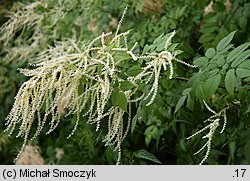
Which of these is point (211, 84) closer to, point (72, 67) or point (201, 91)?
point (201, 91)

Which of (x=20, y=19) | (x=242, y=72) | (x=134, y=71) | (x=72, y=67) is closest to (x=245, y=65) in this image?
(x=242, y=72)

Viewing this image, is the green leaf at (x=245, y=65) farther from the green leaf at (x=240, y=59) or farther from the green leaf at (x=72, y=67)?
the green leaf at (x=72, y=67)

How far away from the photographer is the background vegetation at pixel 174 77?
127 centimetres

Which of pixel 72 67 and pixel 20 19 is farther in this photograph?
pixel 20 19

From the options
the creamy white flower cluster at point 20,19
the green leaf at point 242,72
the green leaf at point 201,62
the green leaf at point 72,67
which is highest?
the creamy white flower cluster at point 20,19

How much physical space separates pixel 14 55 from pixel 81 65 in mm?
1601

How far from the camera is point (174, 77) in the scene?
1.25 metres

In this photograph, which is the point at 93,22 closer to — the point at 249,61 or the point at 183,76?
the point at 183,76

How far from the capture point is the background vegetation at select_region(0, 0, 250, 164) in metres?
1.27

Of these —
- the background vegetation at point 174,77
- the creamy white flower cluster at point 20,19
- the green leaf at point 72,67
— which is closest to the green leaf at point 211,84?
the background vegetation at point 174,77

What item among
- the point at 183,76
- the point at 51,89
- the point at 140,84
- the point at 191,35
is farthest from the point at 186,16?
the point at 51,89

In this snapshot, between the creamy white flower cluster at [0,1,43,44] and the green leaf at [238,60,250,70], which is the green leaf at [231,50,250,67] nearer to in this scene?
the green leaf at [238,60,250,70]

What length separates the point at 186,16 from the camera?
225cm

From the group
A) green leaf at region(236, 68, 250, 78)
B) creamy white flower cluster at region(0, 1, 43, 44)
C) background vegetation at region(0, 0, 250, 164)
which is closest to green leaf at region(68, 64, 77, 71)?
background vegetation at region(0, 0, 250, 164)
